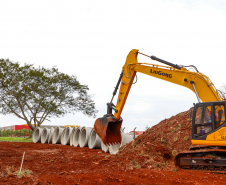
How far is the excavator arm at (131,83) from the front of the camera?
27.0ft

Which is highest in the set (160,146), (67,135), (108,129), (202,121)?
(202,121)

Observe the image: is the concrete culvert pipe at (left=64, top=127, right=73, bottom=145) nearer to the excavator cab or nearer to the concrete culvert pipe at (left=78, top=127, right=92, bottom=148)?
the concrete culvert pipe at (left=78, top=127, right=92, bottom=148)

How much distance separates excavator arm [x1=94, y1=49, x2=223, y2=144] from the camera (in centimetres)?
823

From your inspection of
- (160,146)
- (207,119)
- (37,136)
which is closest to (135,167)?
(160,146)

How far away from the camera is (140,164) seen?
29.6ft

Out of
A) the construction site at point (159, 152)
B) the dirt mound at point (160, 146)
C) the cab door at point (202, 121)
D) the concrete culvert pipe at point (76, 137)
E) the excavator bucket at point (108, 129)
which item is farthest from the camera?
the concrete culvert pipe at point (76, 137)

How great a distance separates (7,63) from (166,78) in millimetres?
25301

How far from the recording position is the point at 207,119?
784 cm

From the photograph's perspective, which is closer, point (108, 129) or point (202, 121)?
point (202, 121)

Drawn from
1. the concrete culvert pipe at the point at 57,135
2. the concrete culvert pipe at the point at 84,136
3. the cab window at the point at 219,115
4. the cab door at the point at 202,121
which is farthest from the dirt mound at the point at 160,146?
the concrete culvert pipe at the point at 57,135

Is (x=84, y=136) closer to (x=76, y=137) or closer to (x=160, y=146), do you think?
(x=76, y=137)

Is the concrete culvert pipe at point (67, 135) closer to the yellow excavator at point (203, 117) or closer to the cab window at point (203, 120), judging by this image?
the yellow excavator at point (203, 117)

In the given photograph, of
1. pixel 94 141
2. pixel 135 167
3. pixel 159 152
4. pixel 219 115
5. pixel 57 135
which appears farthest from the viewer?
pixel 57 135

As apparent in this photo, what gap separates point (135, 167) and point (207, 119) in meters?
2.99
